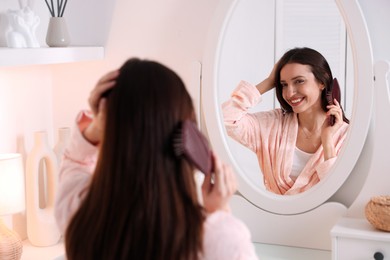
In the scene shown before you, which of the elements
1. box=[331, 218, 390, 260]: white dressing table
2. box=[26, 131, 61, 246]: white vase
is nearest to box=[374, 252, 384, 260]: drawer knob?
box=[331, 218, 390, 260]: white dressing table

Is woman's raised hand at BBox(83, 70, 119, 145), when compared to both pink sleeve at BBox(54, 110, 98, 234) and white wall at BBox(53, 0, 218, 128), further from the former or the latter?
white wall at BBox(53, 0, 218, 128)

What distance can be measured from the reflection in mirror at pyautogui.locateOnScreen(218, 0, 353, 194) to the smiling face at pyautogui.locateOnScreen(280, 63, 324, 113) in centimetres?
1

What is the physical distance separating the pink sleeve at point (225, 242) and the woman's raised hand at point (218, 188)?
58mm

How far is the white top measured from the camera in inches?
89.5

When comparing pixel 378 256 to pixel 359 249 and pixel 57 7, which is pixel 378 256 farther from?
pixel 57 7

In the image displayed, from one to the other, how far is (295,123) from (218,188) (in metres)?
1.09

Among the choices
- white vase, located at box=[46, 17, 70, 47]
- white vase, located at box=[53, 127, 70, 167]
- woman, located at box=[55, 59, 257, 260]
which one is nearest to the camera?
woman, located at box=[55, 59, 257, 260]

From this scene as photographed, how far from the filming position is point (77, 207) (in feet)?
4.22

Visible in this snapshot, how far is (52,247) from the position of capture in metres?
2.40

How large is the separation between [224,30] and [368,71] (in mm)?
482

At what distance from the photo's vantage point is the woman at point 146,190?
1137 millimetres

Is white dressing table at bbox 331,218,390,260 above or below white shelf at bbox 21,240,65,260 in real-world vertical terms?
above

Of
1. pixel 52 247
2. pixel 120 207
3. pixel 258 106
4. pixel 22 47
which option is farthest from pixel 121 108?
pixel 52 247

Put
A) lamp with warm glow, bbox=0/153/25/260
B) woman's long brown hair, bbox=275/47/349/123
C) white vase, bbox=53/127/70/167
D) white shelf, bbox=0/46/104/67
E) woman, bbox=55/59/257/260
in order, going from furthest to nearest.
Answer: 1. white vase, bbox=53/127/70/167
2. woman's long brown hair, bbox=275/47/349/123
3. lamp with warm glow, bbox=0/153/25/260
4. white shelf, bbox=0/46/104/67
5. woman, bbox=55/59/257/260
